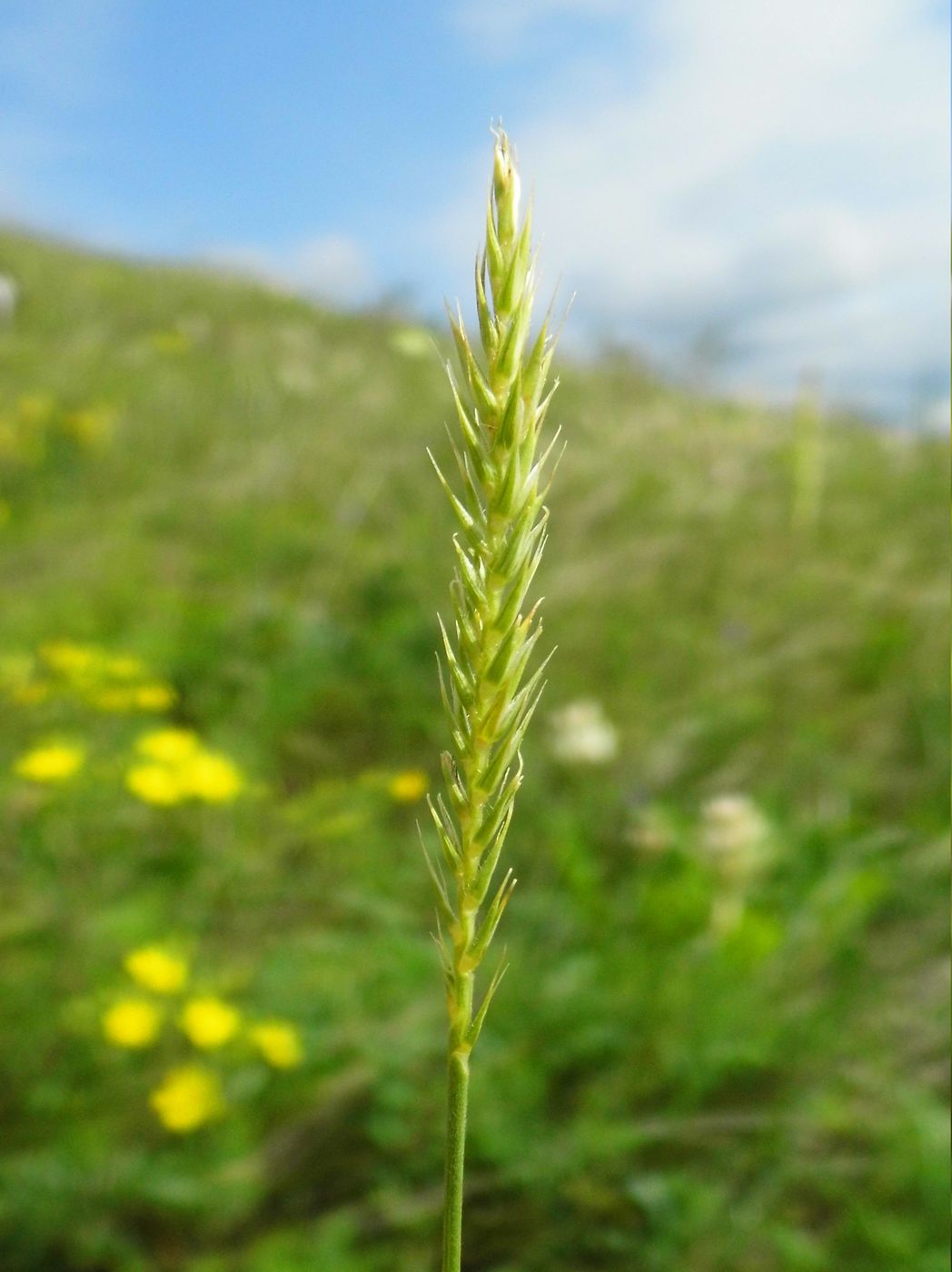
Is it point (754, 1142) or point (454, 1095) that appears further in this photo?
point (754, 1142)

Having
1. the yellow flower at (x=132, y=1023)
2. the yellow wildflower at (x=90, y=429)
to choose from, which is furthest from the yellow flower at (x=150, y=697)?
the yellow wildflower at (x=90, y=429)

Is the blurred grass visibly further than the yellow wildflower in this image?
No

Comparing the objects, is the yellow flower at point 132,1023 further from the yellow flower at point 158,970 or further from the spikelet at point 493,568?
the spikelet at point 493,568

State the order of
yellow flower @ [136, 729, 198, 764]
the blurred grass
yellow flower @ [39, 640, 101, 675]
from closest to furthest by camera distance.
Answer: the blurred grass → yellow flower @ [136, 729, 198, 764] → yellow flower @ [39, 640, 101, 675]

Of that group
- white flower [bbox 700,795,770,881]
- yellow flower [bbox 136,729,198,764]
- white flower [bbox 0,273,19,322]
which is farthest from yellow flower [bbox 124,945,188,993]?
white flower [bbox 0,273,19,322]

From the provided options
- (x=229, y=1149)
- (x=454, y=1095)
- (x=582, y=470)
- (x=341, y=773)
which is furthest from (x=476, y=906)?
(x=582, y=470)

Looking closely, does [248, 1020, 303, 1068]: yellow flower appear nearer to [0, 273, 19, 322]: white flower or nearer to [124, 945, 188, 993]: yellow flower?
[124, 945, 188, 993]: yellow flower

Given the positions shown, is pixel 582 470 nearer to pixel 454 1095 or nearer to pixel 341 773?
pixel 341 773
